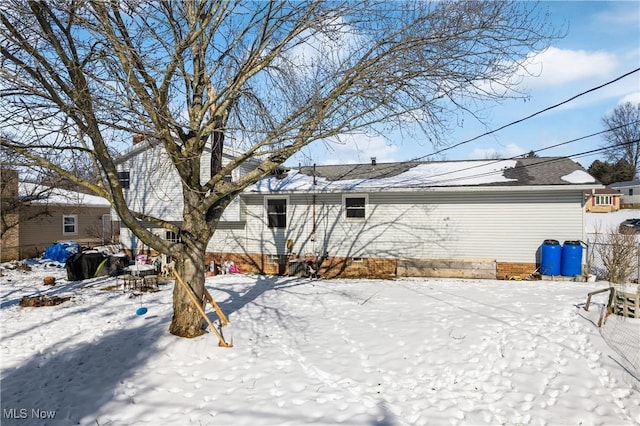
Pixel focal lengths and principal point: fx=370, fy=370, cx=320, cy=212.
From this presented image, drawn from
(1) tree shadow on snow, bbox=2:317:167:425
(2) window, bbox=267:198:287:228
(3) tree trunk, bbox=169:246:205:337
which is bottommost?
(1) tree shadow on snow, bbox=2:317:167:425

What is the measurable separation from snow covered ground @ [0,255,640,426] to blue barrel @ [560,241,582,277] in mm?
3113

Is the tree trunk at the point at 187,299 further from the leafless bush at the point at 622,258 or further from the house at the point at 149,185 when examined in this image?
the leafless bush at the point at 622,258

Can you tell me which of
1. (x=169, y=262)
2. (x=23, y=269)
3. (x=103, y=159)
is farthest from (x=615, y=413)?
(x=23, y=269)

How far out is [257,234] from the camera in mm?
14953

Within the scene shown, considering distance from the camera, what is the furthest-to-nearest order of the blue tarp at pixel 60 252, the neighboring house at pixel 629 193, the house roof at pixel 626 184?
1. the house roof at pixel 626 184
2. the neighboring house at pixel 629 193
3. the blue tarp at pixel 60 252

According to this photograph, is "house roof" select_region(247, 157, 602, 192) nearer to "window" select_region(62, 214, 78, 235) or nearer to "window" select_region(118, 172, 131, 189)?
"window" select_region(118, 172, 131, 189)

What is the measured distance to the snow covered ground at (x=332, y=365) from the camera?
4.50 m

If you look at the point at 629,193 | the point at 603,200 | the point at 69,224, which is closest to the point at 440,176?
the point at 69,224

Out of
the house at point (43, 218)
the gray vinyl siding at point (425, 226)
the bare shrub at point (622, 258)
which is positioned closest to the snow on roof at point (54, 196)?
the house at point (43, 218)

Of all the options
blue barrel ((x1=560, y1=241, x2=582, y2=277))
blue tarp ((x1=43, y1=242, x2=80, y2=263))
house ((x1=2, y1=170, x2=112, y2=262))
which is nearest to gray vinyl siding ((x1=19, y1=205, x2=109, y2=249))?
house ((x1=2, y1=170, x2=112, y2=262))

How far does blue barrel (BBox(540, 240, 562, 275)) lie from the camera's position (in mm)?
11648

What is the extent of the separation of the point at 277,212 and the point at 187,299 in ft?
27.8

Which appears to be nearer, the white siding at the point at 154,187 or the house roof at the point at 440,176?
the house roof at the point at 440,176

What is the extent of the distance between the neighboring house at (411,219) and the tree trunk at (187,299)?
24.9 ft
